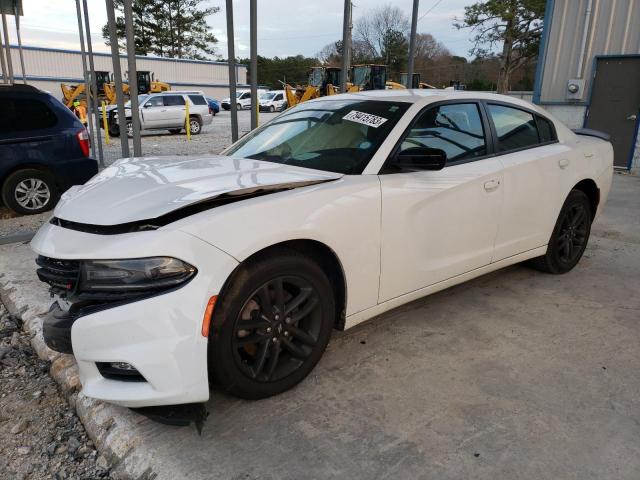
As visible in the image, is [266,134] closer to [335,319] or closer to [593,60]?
[335,319]

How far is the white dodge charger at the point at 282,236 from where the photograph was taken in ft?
6.71

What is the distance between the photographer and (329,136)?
3152mm

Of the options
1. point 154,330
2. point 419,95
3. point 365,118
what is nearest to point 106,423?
point 154,330

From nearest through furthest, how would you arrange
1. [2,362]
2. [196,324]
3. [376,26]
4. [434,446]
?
[196,324] < [434,446] < [2,362] < [376,26]

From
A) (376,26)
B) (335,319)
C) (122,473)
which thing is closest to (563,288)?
(335,319)

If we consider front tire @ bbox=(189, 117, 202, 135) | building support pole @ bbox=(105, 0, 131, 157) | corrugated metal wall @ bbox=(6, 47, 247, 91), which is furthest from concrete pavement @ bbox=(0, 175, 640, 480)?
corrugated metal wall @ bbox=(6, 47, 247, 91)

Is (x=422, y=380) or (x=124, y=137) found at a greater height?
(x=124, y=137)

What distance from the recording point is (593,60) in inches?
387

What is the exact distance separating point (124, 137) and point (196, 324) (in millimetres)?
4029

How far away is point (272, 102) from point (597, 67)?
2982 centimetres

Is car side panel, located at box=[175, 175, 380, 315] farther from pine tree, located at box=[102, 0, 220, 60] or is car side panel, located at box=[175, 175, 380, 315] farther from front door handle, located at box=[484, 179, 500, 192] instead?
pine tree, located at box=[102, 0, 220, 60]

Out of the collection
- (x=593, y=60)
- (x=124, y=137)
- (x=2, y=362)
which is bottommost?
(x=2, y=362)

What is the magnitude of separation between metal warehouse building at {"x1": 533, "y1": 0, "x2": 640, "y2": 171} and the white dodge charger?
7.32 metres

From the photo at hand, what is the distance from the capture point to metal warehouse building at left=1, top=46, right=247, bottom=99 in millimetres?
40281
